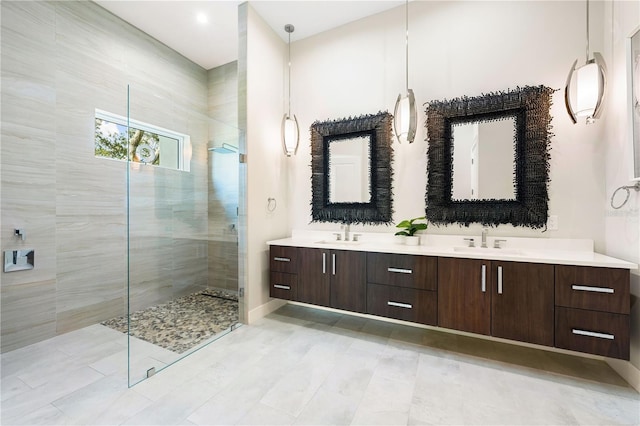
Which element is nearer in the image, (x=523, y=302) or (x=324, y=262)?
(x=523, y=302)

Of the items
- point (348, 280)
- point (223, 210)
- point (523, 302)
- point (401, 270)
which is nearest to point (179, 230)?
point (223, 210)

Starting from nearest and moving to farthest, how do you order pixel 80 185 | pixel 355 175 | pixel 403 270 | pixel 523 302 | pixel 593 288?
pixel 593 288 < pixel 523 302 < pixel 403 270 < pixel 80 185 < pixel 355 175

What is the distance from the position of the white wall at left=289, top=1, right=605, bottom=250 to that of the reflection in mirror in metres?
0.30

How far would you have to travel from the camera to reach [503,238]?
2.29 metres

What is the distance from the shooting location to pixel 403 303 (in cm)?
219

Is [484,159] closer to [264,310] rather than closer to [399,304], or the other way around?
[399,304]

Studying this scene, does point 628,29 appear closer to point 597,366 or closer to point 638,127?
point 638,127

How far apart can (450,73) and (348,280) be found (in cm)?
218

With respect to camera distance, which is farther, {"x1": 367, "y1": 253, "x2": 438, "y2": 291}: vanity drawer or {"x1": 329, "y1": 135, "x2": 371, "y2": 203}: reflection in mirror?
{"x1": 329, "y1": 135, "x2": 371, "y2": 203}: reflection in mirror

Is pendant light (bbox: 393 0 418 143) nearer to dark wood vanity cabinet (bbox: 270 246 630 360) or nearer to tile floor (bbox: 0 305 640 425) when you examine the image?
dark wood vanity cabinet (bbox: 270 246 630 360)

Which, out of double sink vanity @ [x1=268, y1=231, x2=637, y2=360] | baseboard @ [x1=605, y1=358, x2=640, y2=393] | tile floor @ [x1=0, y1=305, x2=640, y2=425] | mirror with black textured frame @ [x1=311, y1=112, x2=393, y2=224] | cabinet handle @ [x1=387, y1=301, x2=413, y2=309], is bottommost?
tile floor @ [x1=0, y1=305, x2=640, y2=425]

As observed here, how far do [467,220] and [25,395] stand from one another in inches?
134

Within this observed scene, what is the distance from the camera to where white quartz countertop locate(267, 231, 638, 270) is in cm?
172

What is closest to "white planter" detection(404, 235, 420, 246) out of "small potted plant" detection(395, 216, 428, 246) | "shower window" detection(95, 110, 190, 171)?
"small potted plant" detection(395, 216, 428, 246)
